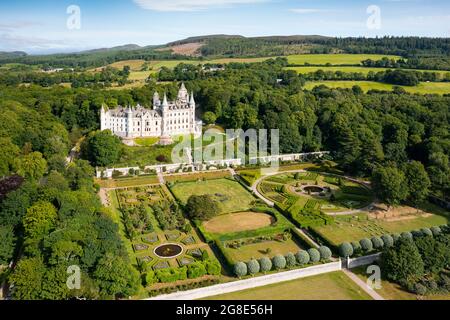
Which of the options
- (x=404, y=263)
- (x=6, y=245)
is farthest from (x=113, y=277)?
(x=404, y=263)

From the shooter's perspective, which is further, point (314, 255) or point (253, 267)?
point (314, 255)

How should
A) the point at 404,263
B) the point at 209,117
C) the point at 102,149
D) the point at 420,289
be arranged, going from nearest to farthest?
the point at 420,289 → the point at 404,263 → the point at 102,149 → the point at 209,117

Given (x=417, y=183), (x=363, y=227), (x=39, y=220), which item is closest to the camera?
(x=39, y=220)

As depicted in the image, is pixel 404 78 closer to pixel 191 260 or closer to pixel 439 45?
pixel 439 45

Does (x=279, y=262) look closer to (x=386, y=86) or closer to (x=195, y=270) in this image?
(x=195, y=270)

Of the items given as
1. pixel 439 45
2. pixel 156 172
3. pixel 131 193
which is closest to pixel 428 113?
pixel 156 172

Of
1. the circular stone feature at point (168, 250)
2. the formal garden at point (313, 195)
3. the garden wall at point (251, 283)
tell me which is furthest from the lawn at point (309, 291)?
the formal garden at point (313, 195)
